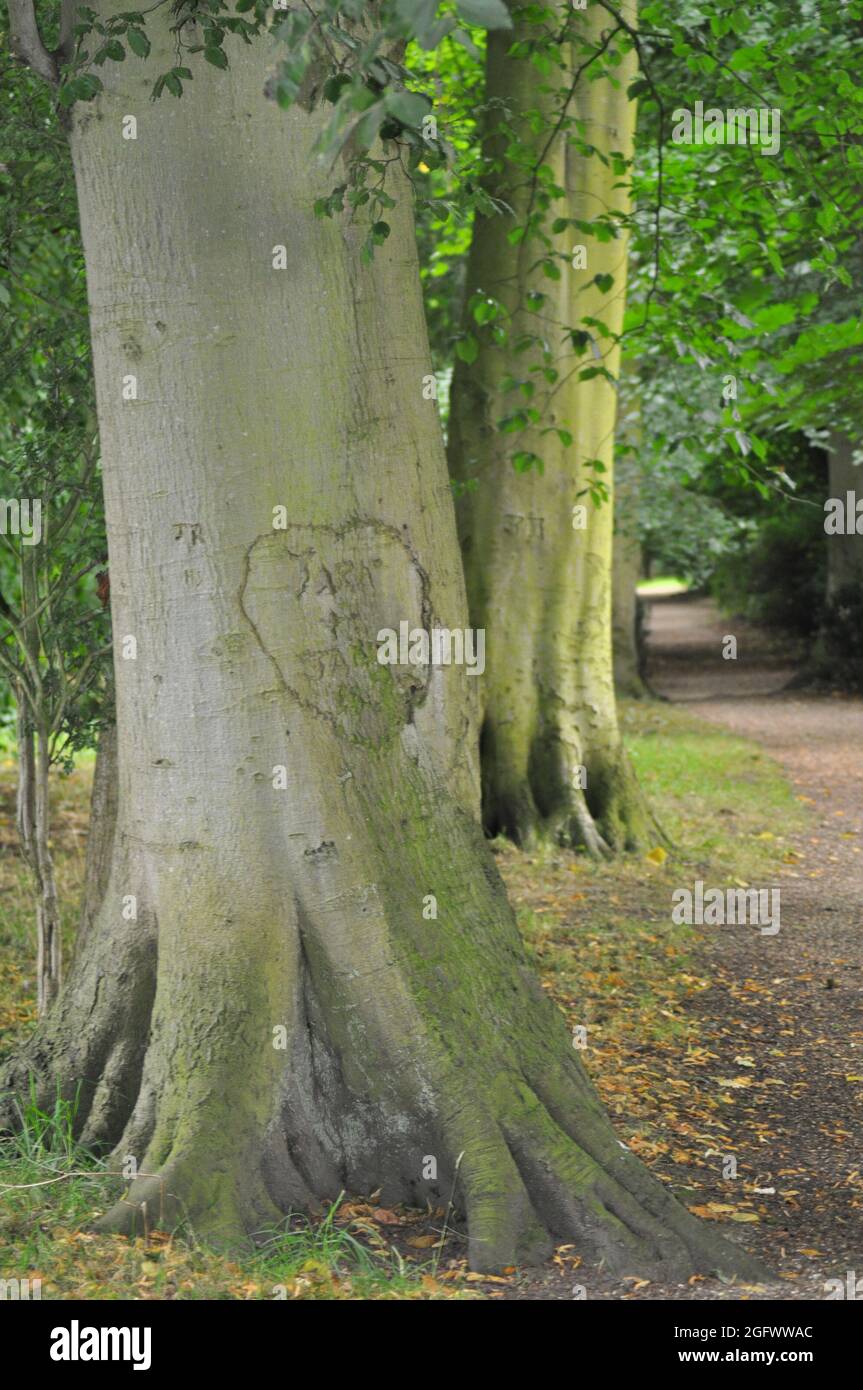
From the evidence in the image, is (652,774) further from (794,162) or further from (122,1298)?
(122,1298)

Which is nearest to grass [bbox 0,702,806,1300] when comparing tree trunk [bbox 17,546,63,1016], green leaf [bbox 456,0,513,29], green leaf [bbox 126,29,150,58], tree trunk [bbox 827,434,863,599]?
tree trunk [bbox 17,546,63,1016]


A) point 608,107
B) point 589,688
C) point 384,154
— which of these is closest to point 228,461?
point 384,154

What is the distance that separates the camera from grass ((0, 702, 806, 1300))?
3.82 meters

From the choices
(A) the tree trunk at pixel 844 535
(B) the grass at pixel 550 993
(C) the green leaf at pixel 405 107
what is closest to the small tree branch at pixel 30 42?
(C) the green leaf at pixel 405 107

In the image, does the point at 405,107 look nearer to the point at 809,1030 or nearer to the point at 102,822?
the point at 102,822

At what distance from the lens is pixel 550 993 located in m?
6.73

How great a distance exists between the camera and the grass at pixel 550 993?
3.82 meters

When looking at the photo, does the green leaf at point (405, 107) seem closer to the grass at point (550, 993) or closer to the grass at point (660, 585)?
the grass at point (550, 993)

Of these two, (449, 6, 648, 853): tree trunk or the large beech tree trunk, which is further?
(449, 6, 648, 853): tree trunk

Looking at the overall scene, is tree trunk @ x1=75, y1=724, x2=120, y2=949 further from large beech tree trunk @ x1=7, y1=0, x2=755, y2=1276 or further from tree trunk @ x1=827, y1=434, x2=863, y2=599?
tree trunk @ x1=827, y1=434, x2=863, y2=599

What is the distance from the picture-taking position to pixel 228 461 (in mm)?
Answer: 4324

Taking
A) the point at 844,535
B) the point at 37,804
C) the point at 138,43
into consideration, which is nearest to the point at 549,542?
the point at 37,804

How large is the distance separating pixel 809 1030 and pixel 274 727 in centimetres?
336

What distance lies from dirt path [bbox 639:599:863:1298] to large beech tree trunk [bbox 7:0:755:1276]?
549 mm
